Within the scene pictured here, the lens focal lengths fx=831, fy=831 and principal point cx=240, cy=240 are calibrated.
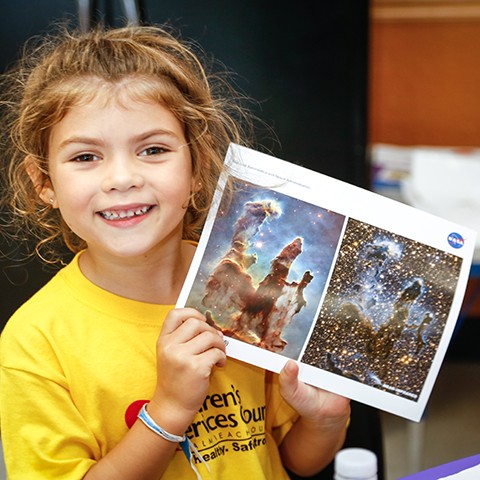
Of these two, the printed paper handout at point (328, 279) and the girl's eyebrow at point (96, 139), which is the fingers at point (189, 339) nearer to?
the printed paper handout at point (328, 279)

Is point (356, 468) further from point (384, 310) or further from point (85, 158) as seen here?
point (85, 158)

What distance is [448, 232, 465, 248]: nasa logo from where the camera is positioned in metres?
0.95

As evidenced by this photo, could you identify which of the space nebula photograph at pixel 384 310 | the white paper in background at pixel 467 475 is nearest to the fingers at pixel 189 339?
the space nebula photograph at pixel 384 310

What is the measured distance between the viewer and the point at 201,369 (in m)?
0.90

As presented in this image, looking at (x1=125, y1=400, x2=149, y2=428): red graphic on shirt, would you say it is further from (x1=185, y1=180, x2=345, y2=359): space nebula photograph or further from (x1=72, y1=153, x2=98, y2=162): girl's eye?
(x1=72, y1=153, x2=98, y2=162): girl's eye

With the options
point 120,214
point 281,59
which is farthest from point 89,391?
point 281,59

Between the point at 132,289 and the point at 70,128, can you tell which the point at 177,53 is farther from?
the point at 132,289

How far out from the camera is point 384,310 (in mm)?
958

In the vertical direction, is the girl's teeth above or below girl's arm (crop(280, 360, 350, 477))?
above

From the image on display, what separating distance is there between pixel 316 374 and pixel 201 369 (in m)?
0.15

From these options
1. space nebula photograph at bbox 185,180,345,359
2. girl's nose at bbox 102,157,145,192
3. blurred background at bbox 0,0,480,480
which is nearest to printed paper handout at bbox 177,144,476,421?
space nebula photograph at bbox 185,180,345,359

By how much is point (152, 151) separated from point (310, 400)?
13.7 inches

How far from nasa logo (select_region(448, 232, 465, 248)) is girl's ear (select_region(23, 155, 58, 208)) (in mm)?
459

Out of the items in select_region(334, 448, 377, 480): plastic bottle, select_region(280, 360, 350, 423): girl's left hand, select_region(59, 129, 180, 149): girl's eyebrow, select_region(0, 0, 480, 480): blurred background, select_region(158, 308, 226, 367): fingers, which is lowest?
select_region(334, 448, 377, 480): plastic bottle
